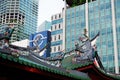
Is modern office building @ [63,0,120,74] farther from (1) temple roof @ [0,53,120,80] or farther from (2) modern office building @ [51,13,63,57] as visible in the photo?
(1) temple roof @ [0,53,120,80]

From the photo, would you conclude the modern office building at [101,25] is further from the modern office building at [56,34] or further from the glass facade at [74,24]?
the modern office building at [56,34]

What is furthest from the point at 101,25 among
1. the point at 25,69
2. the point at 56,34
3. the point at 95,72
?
the point at 25,69

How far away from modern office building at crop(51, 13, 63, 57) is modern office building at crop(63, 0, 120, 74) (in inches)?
196

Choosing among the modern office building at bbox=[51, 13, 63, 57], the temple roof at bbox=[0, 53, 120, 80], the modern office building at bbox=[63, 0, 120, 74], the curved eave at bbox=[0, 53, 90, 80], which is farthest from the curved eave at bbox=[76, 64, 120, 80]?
the modern office building at bbox=[51, 13, 63, 57]

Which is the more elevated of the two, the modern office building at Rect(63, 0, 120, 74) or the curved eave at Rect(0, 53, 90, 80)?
the modern office building at Rect(63, 0, 120, 74)

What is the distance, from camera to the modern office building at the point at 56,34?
330 feet

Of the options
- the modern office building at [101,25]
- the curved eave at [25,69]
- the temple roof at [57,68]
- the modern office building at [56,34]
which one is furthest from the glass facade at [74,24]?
the curved eave at [25,69]

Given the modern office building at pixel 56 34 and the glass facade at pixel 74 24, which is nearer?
the glass facade at pixel 74 24

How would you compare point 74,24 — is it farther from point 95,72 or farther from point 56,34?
point 95,72

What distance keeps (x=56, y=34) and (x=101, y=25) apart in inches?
791

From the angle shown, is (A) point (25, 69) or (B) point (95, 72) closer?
(A) point (25, 69)

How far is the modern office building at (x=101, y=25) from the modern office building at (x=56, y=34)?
196 inches

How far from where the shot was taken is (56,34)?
103 m

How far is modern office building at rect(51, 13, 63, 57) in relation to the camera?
100 m
